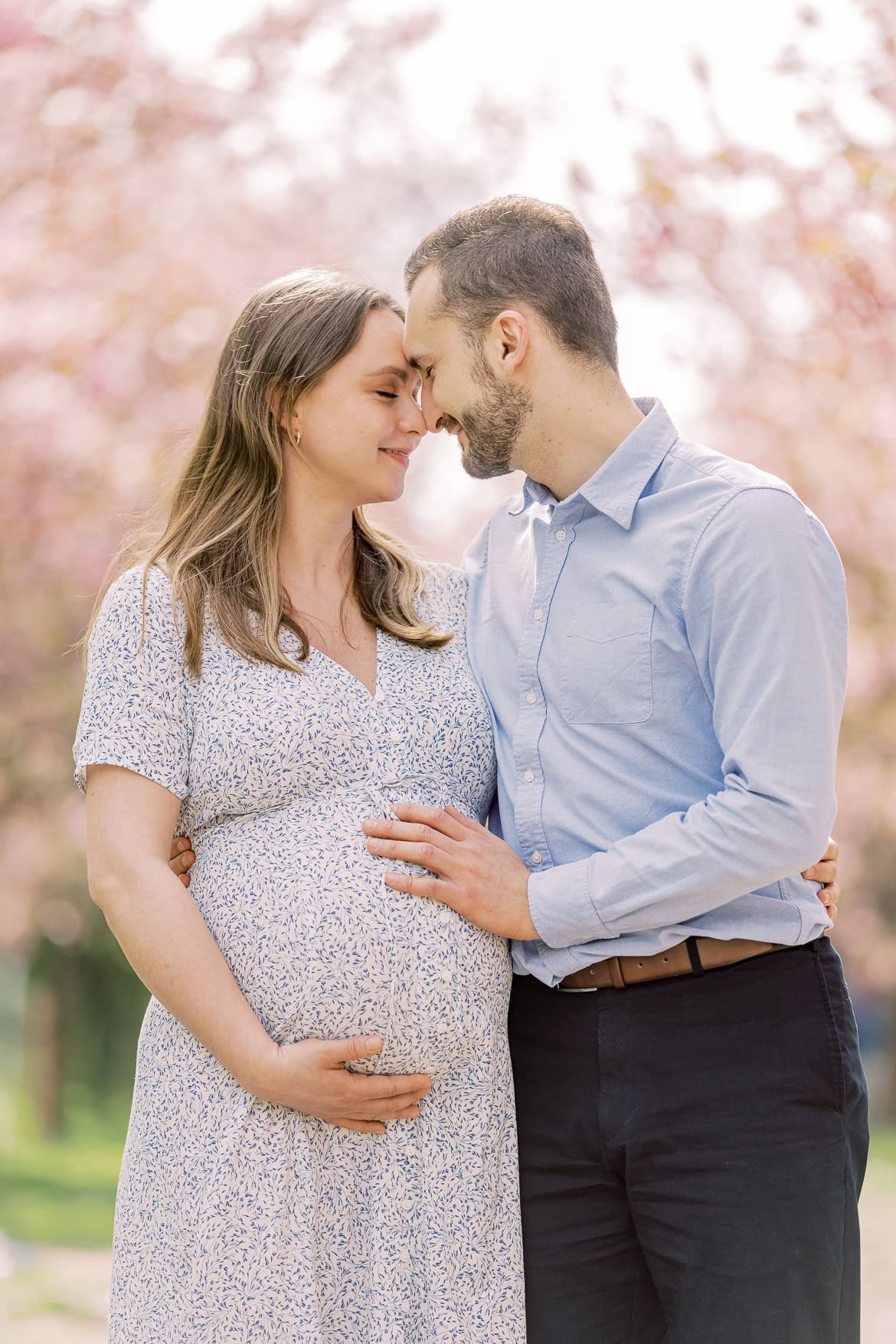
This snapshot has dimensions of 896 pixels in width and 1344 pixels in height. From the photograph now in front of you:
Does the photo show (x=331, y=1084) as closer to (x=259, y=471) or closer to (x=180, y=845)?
(x=180, y=845)

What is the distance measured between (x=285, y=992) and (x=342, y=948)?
105 millimetres

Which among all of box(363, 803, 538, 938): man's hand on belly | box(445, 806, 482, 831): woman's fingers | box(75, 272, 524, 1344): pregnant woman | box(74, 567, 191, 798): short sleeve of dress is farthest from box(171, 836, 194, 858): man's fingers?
box(445, 806, 482, 831): woman's fingers

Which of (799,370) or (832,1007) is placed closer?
(832,1007)

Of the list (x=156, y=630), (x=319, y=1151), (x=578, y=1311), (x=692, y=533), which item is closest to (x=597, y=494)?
(x=692, y=533)

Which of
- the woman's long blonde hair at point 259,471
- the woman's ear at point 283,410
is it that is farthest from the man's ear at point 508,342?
the woman's ear at point 283,410

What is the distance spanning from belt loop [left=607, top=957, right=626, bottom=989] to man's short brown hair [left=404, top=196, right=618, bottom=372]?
98cm

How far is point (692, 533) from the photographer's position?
204 centimetres

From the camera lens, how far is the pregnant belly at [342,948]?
1.97 metres

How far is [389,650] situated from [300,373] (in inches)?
19.4

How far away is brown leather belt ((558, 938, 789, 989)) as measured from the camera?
6.66 feet

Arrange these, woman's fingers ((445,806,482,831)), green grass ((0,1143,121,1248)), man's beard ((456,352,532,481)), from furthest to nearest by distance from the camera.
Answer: green grass ((0,1143,121,1248)), man's beard ((456,352,532,481)), woman's fingers ((445,806,482,831))

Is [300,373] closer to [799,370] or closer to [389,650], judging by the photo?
[389,650]

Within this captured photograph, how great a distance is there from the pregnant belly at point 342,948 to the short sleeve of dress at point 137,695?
0.18 meters

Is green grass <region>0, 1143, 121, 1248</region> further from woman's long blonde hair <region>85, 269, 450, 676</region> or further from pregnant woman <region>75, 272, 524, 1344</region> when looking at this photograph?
woman's long blonde hair <region>85, 269, 450, 676</region>
